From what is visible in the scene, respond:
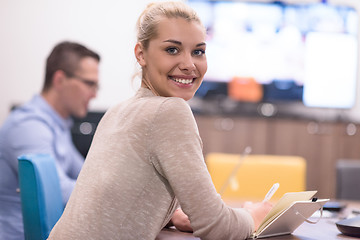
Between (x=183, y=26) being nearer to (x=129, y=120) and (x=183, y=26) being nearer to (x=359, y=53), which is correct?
(x=129, y=120)

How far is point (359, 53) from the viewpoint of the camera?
17.9 feet

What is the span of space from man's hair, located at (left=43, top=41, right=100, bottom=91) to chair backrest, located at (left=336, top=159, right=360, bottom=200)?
1657 mm

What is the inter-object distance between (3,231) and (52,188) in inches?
22.4

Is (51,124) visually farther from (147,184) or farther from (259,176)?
(147,184)

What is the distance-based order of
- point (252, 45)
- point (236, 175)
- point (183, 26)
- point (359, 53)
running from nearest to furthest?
point (183, 26) < point (236, 175) < point (252, 45) < point (359, 53)

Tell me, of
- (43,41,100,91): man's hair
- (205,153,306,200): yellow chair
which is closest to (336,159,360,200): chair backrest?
(205,153,306,200): yellow chair

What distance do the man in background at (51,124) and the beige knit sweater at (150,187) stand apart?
0.97 meters

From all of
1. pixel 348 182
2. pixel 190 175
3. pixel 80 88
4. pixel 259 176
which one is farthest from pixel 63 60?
pixel 190 175

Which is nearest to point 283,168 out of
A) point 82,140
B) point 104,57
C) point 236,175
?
point 236,175

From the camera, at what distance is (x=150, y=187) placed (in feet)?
4.15

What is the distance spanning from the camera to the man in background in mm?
2336

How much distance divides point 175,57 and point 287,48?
3.92 meters

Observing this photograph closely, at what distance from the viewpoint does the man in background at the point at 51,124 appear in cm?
234

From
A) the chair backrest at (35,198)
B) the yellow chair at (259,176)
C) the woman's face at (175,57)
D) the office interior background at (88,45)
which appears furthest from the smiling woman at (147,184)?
the office interior background at (88,45)
